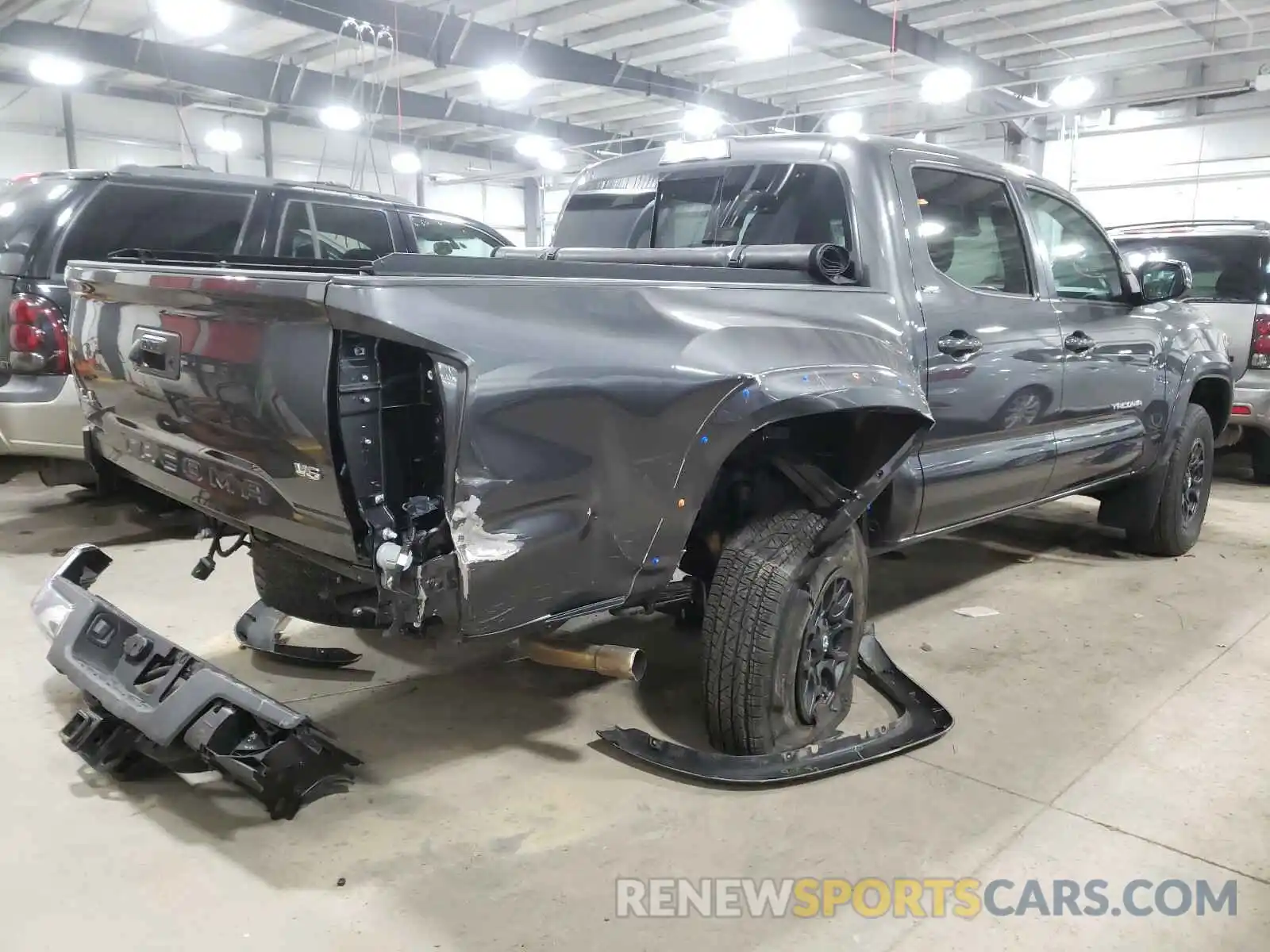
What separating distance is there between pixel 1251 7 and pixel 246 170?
13.7m

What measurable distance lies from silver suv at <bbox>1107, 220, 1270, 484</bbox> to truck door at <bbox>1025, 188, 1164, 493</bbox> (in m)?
2.26

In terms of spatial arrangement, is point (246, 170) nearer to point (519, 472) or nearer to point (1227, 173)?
point (1227, 173)

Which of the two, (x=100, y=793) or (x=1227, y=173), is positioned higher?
(x=1227, y=173)

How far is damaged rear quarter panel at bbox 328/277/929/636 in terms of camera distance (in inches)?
73.0

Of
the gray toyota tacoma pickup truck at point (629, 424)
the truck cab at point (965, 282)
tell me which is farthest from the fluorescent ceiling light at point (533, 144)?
the gray toyota tacoma pickup truck at point (629, 424)

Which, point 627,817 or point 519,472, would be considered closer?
point 519,472

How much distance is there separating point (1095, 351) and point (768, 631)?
228 cm

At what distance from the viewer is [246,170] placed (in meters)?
15.2

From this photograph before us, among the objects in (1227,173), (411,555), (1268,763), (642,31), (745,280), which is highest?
(642,31)

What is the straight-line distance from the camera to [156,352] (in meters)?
2.26

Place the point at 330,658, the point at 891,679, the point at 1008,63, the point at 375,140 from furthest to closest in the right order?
the point at 375,140 < the point at 1008,63 < the point at 330,658 < the point at 891,679

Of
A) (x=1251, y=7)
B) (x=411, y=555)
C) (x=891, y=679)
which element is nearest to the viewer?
(x=411, y=555)

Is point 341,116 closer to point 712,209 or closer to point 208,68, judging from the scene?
point 208,68

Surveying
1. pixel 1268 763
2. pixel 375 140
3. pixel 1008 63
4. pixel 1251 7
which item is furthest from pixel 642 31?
pixel 1268 763
